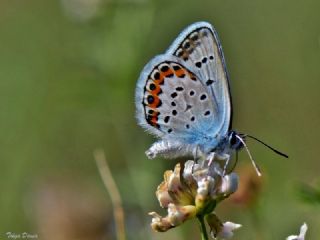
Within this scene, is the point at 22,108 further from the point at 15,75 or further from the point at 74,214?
the point at 74,214

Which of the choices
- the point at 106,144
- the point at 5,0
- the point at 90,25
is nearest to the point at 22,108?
the point at 106,144

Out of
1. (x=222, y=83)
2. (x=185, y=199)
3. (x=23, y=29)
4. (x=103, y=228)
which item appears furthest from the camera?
(x=23, y=29)

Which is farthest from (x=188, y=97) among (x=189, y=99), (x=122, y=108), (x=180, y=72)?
(x=122, y=108)

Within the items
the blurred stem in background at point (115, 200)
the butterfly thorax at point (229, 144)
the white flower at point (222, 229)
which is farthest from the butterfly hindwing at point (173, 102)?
the white flower at point (222, 229)

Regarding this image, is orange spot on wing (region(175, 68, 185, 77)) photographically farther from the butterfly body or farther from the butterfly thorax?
the butterfly thorax

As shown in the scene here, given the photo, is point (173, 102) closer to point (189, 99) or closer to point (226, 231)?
point (189, 99)

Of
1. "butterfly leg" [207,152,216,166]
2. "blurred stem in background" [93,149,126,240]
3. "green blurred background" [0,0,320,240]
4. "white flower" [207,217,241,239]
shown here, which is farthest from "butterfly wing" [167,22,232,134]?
"white flower" [207,217,241,239]

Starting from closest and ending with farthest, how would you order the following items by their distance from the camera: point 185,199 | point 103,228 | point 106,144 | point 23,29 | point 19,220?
point 185,199, point 103,228, point 19,220, point 106,144, point 23,29
